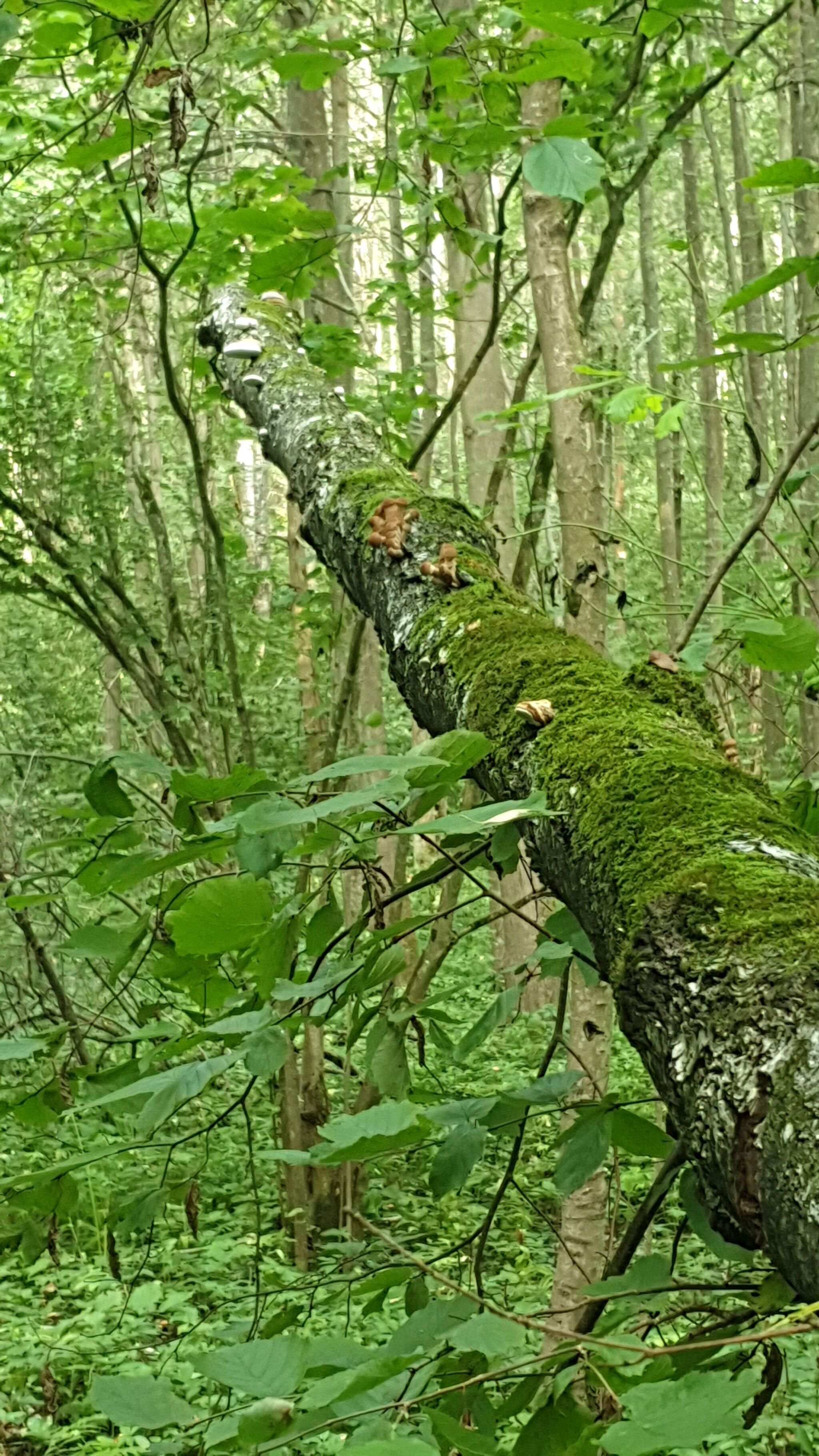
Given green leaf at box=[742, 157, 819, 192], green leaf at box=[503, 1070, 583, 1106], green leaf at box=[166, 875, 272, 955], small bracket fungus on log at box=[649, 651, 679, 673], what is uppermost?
green leaf at box=[742, 157, 819, 192]

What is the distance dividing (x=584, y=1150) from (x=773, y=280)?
3.51ft

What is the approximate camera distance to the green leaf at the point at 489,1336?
96 centimetres

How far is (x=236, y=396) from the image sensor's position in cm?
278

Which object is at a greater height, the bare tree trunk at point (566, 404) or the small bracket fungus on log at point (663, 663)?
the bare tree trunk at point (566, 404)

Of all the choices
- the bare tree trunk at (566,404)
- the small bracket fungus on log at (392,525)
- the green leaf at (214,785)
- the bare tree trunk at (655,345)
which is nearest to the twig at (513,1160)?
the green leaf at (214,785)

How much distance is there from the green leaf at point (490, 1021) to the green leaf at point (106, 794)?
0.47m

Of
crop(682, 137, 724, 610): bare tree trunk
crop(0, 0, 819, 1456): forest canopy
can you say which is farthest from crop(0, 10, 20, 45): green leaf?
crop(682, 137, 724, 610): bare tree trunk

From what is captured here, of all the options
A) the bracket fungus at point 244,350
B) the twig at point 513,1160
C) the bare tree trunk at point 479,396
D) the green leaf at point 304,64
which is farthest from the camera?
the bare tree trunk at point 479,396

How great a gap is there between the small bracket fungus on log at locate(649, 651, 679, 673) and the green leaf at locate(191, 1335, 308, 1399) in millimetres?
898

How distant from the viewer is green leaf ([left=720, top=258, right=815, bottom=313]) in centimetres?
146

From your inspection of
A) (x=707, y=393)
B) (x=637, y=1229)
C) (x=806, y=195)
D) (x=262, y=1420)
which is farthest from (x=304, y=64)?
(x=707, y=393)

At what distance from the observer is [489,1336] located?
973 mm

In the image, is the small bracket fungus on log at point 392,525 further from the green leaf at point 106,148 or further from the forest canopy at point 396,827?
the green leaf at point 106,148

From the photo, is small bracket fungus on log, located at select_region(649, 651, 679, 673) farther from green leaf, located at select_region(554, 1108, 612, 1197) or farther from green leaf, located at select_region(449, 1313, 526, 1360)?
green leaf, located at select_region(449, 1313, 526, 1360)
